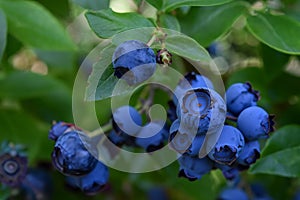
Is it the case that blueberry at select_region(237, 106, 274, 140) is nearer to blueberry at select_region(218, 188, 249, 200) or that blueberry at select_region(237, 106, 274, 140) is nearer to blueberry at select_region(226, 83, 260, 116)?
blueberry at select_region(226, 83, 260, 116)

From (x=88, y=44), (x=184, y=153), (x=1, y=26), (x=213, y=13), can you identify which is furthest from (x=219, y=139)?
(x=88, y=44)

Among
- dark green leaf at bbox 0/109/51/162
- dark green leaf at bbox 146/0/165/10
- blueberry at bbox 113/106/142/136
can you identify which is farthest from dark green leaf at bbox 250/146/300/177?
dark green leaf at bbox 0/109/51/162

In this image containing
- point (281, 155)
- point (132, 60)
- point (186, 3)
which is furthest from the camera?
point (281, 155)

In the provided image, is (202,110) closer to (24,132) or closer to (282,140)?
(282,140)

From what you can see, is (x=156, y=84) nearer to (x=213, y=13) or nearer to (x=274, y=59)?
(x=213, y=13)

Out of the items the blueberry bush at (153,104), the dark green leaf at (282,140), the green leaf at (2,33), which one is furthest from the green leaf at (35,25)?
the dark green leaf at (282,140)

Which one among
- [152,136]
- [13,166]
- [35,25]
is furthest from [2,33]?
[152,136]

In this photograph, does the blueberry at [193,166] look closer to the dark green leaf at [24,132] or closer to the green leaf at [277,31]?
the green leaf at [277,31]
